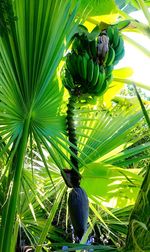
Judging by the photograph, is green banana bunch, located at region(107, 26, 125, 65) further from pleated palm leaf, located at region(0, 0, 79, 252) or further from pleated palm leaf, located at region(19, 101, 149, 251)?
pleated palm leaf, located at region(19, 101, 149, 251)

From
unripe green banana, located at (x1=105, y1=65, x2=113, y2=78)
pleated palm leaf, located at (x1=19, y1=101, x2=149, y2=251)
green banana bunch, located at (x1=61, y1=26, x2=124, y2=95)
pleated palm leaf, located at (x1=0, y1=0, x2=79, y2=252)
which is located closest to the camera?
pleated palm leaf, located at (x1=0, y1=0, x2=79, y2=252)

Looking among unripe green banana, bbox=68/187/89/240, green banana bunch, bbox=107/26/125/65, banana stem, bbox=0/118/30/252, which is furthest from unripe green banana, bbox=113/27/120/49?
unripe green banana, bbox=68/187/89/240

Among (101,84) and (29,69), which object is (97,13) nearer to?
(101,84)

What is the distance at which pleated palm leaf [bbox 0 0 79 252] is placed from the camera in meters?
1.28

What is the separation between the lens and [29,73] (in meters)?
1.33

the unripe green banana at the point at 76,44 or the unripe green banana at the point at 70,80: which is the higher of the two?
the unripe green banana at the point at 76,44

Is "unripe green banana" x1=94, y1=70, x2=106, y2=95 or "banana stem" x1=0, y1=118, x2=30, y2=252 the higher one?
"unripe green banana" x1=94, y1=70, x2=106, y2=95

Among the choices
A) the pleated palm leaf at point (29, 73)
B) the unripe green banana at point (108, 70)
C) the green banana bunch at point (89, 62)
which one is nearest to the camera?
the pleated palm leaf at point (29, 73)

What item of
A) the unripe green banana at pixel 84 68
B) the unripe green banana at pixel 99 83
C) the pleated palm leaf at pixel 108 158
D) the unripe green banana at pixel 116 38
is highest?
the unripe green banana at pixel 116 38

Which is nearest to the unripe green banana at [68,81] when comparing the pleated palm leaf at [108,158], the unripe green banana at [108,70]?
the unripe green banana at [108,70]

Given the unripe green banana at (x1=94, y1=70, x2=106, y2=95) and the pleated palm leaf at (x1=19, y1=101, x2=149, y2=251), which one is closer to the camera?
the unripe green banana at (x1=94, y1=70, x2=106, y2=95)

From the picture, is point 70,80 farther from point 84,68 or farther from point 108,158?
point 108,158

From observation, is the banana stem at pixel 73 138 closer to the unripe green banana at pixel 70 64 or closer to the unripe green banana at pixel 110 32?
the unripe green banana at pixel 70 64

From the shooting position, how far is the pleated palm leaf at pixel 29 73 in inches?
50.4
